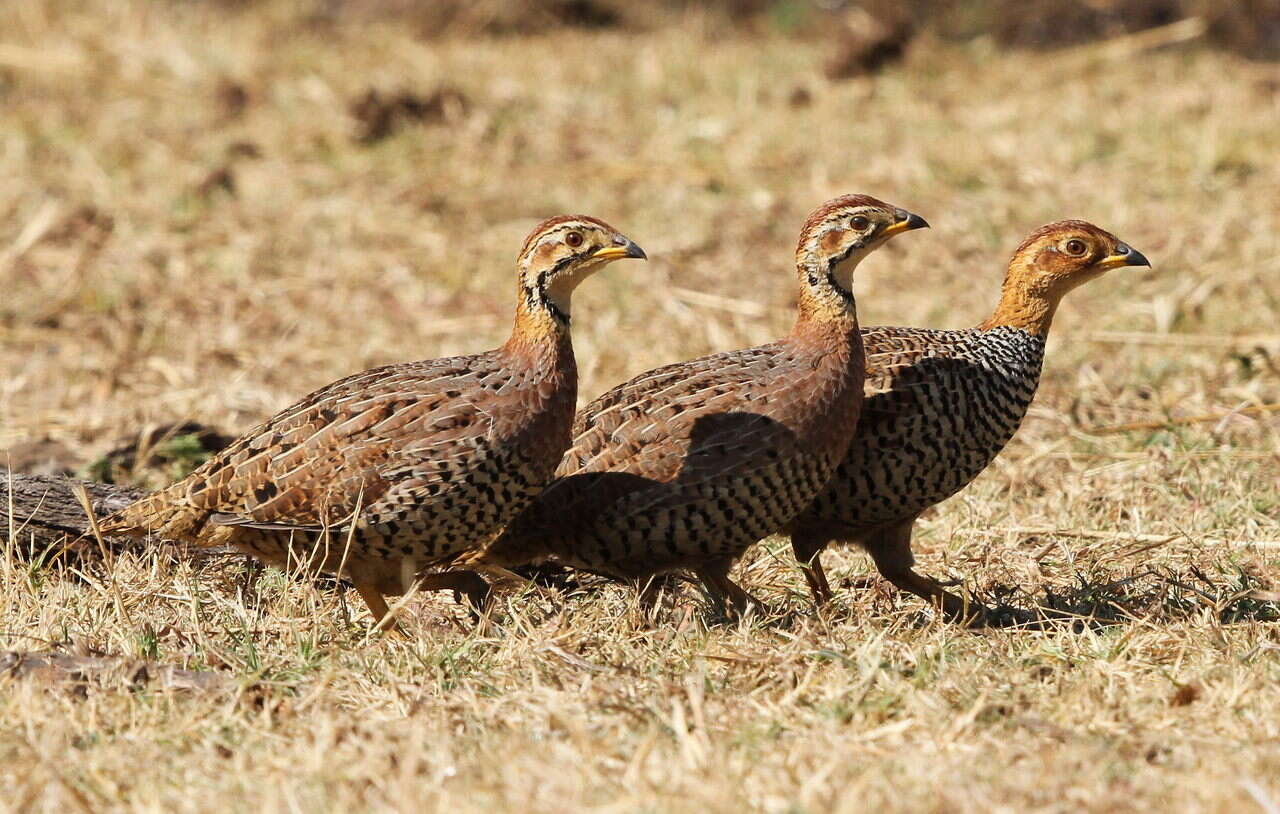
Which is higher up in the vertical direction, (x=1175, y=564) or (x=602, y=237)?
(x=602, y=237)

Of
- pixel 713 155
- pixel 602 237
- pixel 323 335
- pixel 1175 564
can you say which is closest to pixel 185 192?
pixel 323 335

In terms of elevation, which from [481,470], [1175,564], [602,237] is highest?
[602,237]

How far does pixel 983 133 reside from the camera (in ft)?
38.4

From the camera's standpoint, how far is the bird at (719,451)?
5.34 m

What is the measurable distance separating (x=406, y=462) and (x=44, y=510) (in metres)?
1.35

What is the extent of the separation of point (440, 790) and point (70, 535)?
2.37 metres

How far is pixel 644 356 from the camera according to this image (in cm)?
870

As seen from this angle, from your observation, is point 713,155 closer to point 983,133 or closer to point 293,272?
point 983,133

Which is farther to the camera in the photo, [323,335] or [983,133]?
[983,133]

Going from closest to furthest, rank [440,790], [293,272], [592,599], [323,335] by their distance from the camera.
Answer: [440,790] → [592,599] → [323,335] → [293,272]

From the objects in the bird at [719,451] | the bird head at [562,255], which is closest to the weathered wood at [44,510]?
the bird at [719,451]

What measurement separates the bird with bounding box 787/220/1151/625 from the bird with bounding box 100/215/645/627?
925 millimetres

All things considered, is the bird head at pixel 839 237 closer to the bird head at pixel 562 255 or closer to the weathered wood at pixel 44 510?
the bird head at pixel 562 255

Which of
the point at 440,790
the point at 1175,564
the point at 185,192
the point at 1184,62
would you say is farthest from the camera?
the point at 1184,62
